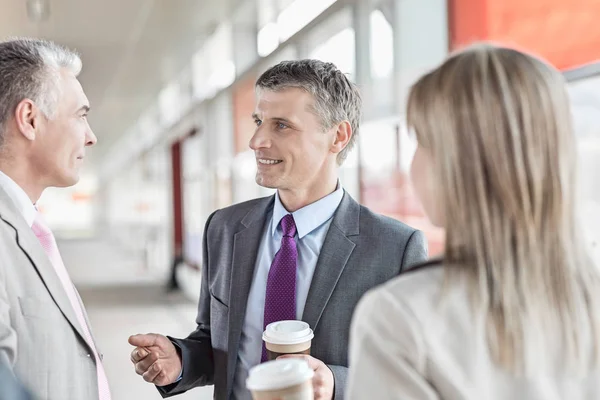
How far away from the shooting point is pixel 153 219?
1712cm

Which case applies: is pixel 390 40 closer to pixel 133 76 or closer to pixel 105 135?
pixel 133 76

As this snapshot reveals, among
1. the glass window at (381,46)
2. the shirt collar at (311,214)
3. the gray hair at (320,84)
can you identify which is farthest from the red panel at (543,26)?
the glass window at (381,46)

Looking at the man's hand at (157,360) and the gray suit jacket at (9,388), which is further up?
the gray suit jacket at (9,388)

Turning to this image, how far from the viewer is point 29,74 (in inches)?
71.8

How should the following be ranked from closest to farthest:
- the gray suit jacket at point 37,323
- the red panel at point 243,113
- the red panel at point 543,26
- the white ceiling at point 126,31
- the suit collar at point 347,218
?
the gray suit jacket at point 37,323
the suit collar at point 347,218
the red panel at point 543,26
the white ceiling at point 126,31
the red panel at point 243,113

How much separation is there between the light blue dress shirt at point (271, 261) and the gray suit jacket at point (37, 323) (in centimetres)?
44

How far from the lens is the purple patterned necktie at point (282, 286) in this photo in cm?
179

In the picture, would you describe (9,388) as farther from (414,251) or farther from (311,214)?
(414,251)

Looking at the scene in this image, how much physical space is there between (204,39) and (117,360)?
4522mm

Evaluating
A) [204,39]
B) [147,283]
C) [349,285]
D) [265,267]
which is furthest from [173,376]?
[147,283]

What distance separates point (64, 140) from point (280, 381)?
1.22 m

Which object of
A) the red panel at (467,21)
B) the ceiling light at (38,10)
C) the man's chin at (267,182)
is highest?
the ceiling light at (38,10)

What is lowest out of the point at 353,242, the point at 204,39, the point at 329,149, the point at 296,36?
the point at 353,242

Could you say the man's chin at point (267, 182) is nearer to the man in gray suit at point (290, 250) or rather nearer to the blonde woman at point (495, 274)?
the man in gray suit at point (290, 250)
